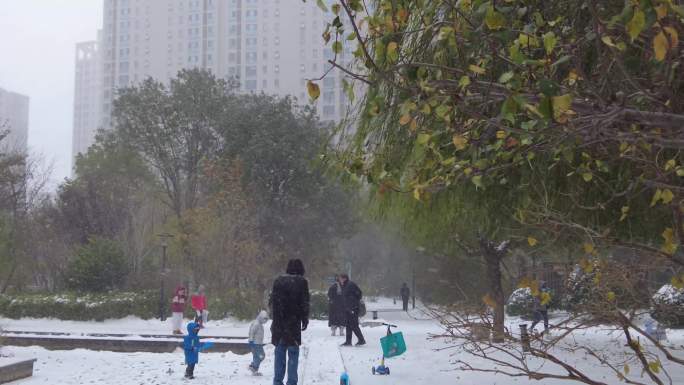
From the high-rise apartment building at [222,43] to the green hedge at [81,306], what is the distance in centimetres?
6099

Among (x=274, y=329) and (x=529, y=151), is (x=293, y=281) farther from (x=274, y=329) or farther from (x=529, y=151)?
(x=529, y=151)

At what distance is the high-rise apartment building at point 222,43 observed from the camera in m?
86.8

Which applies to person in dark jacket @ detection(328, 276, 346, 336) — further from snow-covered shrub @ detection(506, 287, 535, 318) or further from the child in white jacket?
snow-covered shrub @ detection(506, 287, 535, 318)

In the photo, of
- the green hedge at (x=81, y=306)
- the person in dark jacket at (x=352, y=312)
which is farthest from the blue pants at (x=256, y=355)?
the green hedge at (x=81, y=306)

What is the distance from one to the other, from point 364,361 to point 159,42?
9017 cm

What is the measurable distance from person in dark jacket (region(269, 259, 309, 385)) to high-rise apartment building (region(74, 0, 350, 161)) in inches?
2971

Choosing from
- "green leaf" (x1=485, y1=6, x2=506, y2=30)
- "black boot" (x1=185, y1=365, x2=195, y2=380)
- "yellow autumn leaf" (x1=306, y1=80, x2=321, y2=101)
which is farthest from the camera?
"black boot" (x1=185, y1=365, x2=195, y2=380)

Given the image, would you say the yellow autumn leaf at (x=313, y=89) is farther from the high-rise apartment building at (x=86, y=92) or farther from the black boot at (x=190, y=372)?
the high-rise apartment building at (x=86, y=92)

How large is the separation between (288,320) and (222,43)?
292 feet

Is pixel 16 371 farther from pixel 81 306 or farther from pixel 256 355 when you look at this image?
pixel 81 306

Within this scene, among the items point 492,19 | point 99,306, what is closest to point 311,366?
point 492,19

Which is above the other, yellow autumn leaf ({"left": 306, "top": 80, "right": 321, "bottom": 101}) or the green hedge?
yellow autumn leaf ({"left": 306, "top": 80, "right": 321, "bottom": 101})

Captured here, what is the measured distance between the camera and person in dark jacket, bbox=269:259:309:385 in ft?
26.2

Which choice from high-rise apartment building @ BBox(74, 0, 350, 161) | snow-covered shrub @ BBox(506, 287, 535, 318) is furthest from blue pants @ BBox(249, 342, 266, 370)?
high-rise apartment building @ BBox(74, 0, 350, 161)
